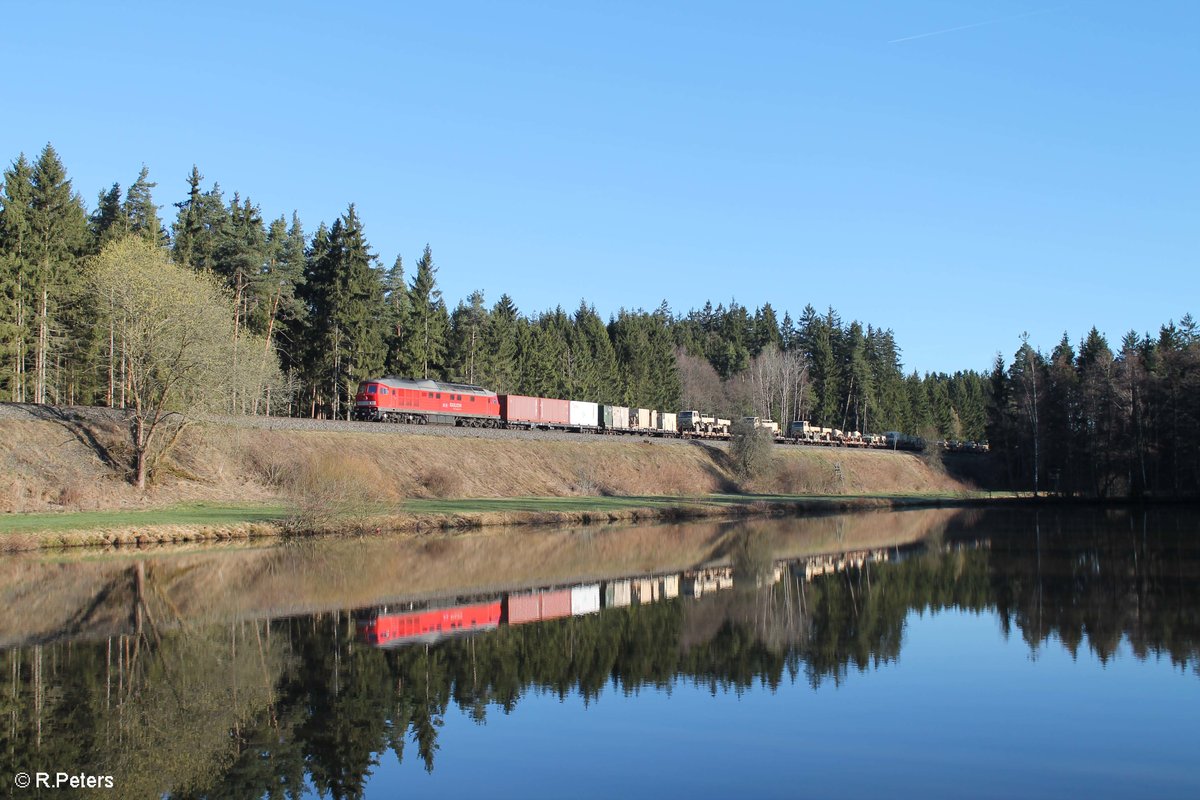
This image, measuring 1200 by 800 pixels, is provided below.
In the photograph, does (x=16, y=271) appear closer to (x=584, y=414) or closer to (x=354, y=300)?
(x=354, y=300)

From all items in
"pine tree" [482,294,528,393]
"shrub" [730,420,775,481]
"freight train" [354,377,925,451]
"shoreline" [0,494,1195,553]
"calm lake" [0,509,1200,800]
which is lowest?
"calm lake" [0,509,1200,800]

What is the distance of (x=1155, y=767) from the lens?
43.1 ft

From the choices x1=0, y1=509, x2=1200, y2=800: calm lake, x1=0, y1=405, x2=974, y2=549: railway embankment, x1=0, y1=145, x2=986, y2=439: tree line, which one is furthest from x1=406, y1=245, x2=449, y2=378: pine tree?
x1=0, y1=509, x2=1200, y2=800: calm lake

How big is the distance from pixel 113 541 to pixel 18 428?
44.7ft

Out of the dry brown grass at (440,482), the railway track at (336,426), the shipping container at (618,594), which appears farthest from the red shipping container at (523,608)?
the dry brown grass at (440,482)

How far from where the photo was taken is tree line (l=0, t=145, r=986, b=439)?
59.2 m

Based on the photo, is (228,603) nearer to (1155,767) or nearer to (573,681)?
(573,681)

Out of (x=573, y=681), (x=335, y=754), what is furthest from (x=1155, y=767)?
(x=335, y=754)

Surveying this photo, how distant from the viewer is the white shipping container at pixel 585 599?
26059 millimetres

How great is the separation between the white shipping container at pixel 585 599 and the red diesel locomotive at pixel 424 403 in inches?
1631

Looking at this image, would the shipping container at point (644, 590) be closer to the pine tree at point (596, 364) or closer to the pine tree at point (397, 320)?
the pine tree at point (397, 320)

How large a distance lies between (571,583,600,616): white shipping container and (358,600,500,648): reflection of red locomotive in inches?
84.4

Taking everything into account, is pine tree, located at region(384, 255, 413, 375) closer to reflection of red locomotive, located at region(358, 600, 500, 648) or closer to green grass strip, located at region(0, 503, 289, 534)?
green grass strip, located at region(0, 503, 289, 534)

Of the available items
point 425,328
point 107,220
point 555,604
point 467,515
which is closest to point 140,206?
point 107,220
